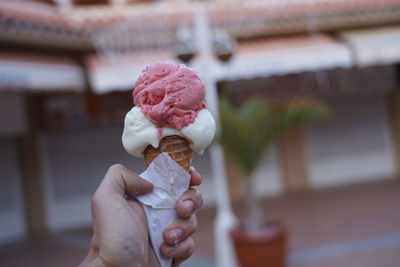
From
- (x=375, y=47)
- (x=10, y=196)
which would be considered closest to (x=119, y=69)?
(x=10, y=196)

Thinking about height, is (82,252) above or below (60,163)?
below

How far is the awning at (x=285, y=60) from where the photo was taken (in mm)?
8859

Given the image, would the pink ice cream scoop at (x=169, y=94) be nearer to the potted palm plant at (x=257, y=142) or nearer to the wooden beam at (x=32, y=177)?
the potted palm plant at (x=257, y=142)

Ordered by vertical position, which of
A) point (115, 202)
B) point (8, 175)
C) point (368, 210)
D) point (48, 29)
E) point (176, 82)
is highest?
point (48, 29)

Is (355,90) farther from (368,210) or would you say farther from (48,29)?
(48,29)

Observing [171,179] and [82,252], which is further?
[82,252]

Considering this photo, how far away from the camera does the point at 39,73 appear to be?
795cm

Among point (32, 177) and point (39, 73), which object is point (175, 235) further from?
point (32, 177)

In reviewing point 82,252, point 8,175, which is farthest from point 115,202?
point 8,175

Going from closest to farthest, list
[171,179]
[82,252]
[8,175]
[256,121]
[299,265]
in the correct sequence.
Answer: [171,179] < [256,121] < [299,265] < [82,252] < [8,175]

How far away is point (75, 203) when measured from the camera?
11.1 metres

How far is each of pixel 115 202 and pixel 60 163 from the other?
33.3 ft

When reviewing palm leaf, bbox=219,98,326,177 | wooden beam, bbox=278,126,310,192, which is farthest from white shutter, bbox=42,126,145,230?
palm leaf, bbox=219,98,326,177

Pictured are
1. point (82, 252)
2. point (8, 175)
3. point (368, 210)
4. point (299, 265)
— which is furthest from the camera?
point (8, 175)
